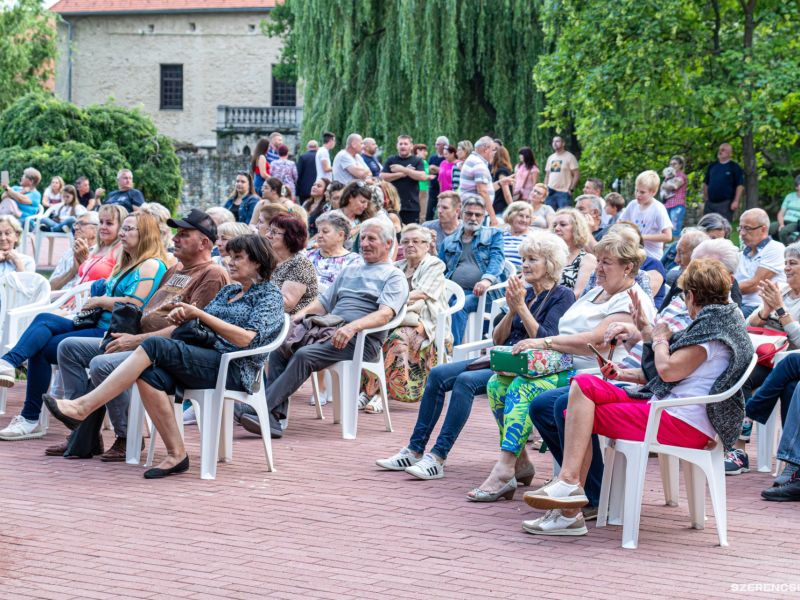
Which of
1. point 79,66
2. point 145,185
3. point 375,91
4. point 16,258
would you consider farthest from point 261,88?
point 16,258

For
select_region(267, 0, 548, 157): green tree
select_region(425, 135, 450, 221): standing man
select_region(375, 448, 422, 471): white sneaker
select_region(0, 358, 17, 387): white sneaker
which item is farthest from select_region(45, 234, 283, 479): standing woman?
select_region(267, 0, 548, 157): green tree

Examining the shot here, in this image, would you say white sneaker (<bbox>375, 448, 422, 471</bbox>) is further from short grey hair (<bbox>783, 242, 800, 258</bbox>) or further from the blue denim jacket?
Answer: the blue denim jacket

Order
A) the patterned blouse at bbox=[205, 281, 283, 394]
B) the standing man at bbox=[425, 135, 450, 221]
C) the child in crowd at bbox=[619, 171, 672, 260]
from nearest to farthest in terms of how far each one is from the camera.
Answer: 1. the patterned blouse at bbox=[205, 281, 283, 394]
2. the child in crowd at bbox=[619, 171, 672, 260]
3. the standing man at bbox=[425, 135, 450, 221]

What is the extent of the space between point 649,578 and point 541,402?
4.42 feet

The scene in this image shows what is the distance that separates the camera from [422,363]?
30.6 ft

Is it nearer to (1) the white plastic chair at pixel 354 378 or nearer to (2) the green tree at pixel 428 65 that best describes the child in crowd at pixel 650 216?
(1) the white plastic chair at pixel 354 378

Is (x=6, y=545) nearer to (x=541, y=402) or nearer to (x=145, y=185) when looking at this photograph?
(x=541, y=402)

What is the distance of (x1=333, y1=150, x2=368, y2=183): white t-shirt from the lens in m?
17.9

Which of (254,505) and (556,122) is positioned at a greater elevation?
(556,122)

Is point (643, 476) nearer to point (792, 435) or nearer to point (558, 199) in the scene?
point (792, 435)

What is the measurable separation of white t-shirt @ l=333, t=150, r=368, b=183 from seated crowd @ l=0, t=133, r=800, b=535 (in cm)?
647

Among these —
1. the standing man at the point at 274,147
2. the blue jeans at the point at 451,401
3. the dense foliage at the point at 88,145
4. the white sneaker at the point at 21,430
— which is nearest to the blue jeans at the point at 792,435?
the blue jeans at the point at 451,401

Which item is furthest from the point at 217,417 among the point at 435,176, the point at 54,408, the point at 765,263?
the point at 435,176

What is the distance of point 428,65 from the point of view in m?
27.5
